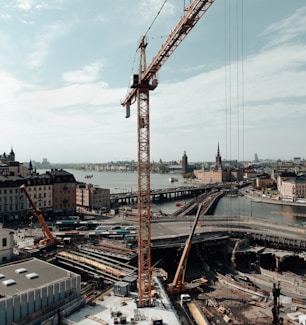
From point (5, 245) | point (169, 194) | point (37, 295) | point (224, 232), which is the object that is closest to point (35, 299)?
point (37, 295)

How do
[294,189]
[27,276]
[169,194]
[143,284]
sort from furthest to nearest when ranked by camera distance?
[169,194]
[294,189]
[143,284]
[27,276]

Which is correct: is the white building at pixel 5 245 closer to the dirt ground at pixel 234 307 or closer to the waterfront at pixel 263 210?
the dirt ground at pixel 234 307

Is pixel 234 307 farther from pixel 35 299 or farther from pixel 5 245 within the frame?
pixel 5 245

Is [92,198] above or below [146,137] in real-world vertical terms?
below

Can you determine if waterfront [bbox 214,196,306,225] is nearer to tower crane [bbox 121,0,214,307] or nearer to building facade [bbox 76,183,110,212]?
building facade [bbox 76,183,110,212]

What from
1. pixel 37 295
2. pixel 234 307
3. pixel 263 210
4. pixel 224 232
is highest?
pixel 37 295

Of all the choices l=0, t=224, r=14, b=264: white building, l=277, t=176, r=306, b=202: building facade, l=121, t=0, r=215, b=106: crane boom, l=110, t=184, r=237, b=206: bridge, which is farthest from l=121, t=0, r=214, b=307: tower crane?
l=277, t=176, r=306, b=202: building facade

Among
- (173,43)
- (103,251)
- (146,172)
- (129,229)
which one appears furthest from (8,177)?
(173,43)

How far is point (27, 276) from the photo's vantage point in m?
20.1

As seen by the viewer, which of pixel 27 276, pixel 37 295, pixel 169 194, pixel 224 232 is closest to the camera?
pixel 37 295

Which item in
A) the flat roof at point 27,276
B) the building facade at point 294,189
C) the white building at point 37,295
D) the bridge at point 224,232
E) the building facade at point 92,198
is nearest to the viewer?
the white building at point 37,295

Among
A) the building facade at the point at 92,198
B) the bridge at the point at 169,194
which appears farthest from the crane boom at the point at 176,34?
the bridge at the point at 169,194

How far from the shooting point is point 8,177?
53.3 metres

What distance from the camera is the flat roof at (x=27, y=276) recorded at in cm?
1848
